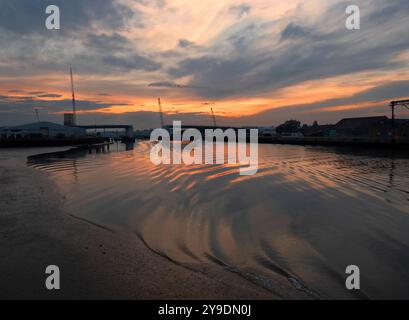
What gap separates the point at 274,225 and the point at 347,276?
342 centimetres

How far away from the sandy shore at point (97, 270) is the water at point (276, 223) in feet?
1.78

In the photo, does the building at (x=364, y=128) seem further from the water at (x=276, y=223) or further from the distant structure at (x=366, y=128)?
the water at (x=276, y=223)

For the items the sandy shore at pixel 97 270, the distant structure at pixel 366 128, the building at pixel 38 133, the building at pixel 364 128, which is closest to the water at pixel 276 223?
the sandy shore at pixel 97 270

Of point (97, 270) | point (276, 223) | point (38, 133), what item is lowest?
point (276, 223)

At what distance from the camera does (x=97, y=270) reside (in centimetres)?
573

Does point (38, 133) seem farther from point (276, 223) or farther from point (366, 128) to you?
point (366, 128)

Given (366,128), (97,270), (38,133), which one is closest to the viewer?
(97,270)

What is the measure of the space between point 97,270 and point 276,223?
618cm

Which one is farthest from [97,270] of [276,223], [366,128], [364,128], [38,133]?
[38,133]

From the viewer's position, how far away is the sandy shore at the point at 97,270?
4.93 meters

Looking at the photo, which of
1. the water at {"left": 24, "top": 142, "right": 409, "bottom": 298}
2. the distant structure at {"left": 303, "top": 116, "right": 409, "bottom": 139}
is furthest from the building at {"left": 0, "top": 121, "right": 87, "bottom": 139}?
the distant structure at {"left": 303, "top": 116, "right": 409, "bottom": 139}

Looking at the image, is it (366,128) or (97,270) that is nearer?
(97,270)

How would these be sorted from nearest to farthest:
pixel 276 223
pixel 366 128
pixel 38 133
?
pixel 276 223 → pixel 366 128 → pixel 38 133
